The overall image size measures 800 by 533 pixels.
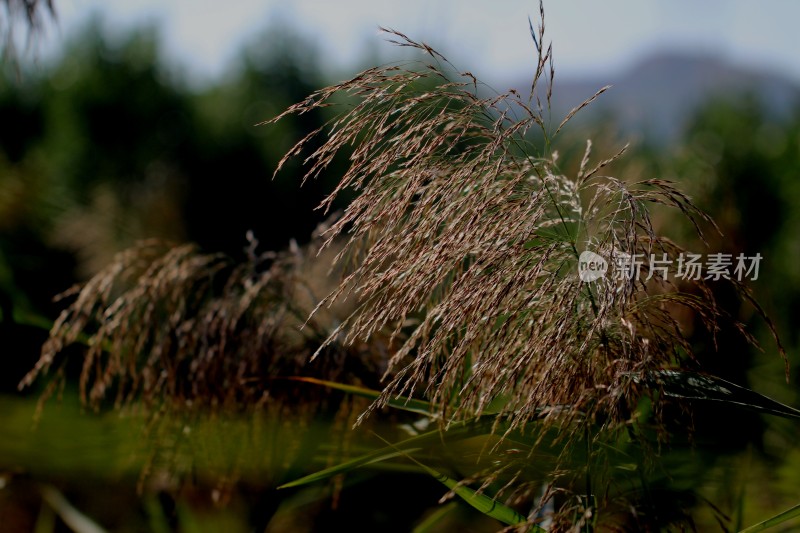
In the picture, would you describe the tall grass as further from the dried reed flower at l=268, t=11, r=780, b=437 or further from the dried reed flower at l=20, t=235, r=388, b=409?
the dried reed flower at l=20, t=235, r=388, b=409

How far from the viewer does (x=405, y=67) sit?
3.95ft

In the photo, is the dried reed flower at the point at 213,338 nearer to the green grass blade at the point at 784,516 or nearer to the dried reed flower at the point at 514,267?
the dried reed flower at the point at 514,267

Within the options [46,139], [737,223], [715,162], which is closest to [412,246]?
[737,223]

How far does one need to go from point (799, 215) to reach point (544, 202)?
3223 mm

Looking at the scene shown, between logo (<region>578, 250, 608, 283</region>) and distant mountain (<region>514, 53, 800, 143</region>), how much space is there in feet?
10.4

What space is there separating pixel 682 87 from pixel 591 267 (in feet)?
268

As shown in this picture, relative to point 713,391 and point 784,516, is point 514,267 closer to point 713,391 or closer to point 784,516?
point 713,391

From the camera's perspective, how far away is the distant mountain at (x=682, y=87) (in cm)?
1181

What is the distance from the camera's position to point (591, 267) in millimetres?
1064

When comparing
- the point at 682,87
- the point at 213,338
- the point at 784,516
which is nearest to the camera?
the point at 784,516

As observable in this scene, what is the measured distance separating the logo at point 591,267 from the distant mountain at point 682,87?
317 centimetres

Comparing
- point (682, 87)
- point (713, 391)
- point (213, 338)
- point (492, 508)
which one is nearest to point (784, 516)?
point (713, 391)

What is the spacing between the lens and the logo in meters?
1.04

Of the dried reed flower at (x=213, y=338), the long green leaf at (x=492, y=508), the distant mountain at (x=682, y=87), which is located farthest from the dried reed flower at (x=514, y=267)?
the distant mountain at (x=682, y=87)
